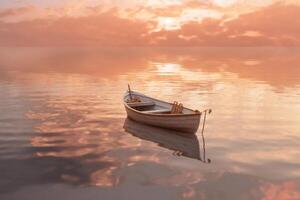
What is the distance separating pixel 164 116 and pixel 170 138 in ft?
6.09

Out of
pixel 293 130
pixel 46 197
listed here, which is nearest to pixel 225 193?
pixel 46 197

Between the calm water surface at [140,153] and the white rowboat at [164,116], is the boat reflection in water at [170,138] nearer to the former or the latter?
the calm water surface at [140,153]

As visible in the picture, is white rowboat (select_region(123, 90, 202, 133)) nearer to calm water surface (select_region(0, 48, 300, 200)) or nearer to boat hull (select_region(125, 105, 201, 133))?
boat hull (select_region(125, 105, 201, 133))

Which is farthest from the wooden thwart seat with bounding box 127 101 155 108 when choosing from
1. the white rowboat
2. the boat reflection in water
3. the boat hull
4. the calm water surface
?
the boat hull

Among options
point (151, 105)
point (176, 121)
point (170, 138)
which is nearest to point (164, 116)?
point (176, 121)

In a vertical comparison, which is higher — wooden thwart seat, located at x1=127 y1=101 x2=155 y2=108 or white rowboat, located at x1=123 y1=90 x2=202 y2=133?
wooden thwart seat, located at x1=127 y1=101 x2=155 y2=108

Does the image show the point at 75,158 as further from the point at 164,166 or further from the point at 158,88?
the point at 158,88

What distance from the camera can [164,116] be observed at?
27359 mm

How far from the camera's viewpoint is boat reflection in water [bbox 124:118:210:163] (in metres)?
23.1

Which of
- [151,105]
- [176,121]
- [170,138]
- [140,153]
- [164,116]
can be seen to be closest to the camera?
[140,153]

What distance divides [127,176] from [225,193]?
4807 mm

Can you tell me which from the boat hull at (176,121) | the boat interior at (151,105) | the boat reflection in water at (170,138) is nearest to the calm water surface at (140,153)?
the boat reflection in water at (170,138)

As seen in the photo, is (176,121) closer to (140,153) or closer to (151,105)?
(140,153)

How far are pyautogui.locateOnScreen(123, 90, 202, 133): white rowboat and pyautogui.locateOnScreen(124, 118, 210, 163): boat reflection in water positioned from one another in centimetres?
40
